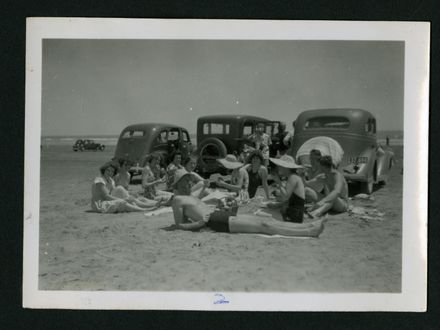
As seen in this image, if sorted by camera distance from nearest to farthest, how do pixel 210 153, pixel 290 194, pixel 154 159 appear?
pixel 290 194 < pixel 210 153 < pixel 154 159

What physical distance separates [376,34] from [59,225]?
11.0 feet

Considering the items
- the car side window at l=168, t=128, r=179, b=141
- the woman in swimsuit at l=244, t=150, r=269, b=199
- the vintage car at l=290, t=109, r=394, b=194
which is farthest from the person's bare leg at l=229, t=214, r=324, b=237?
the car side window at l=168, t=128, r=179, b=141

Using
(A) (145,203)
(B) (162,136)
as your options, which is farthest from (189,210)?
(B) (162,136)

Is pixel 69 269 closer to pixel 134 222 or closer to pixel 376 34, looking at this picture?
pixel 134 222

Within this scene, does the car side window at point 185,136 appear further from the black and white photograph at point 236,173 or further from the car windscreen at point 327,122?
the car windscreen at point 327,122

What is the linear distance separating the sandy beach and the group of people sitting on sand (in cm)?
12

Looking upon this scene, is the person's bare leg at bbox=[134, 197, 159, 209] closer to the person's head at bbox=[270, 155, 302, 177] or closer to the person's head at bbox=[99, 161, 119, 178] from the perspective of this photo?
the person's head at bbox=[99, 161, 119, 178]

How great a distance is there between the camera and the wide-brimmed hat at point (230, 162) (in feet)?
12.5

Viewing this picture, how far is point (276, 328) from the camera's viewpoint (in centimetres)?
321

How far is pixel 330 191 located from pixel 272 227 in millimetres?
671

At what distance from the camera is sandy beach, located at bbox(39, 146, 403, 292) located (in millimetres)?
3227

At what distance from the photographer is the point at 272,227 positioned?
3352mm

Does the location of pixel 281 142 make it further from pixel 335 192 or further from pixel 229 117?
pixel 335 192

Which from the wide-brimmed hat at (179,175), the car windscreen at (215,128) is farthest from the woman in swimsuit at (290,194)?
the wide-brimmed hat at (179,175)
